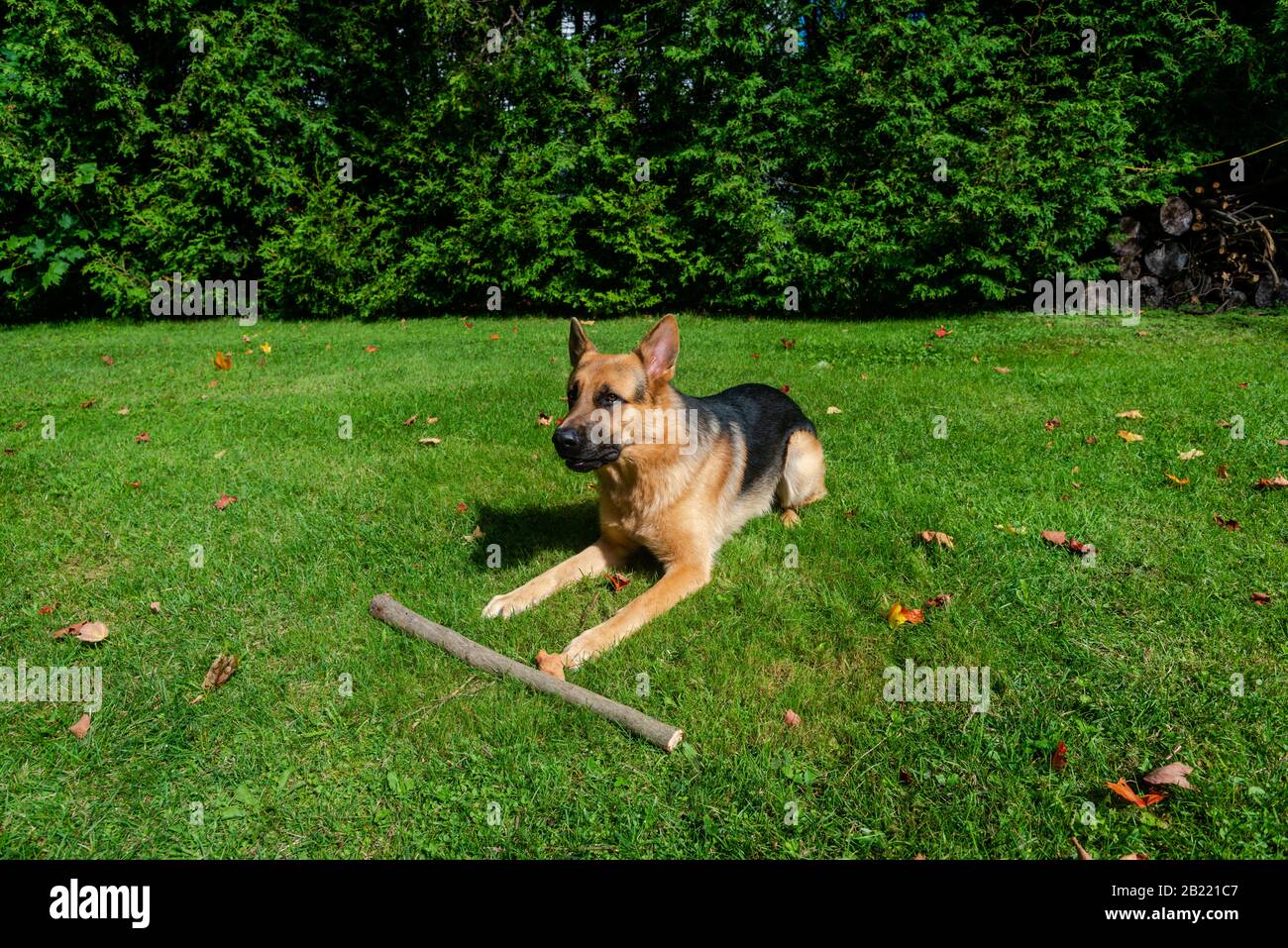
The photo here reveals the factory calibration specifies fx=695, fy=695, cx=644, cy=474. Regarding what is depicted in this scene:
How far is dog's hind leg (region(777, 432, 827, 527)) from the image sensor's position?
472cm

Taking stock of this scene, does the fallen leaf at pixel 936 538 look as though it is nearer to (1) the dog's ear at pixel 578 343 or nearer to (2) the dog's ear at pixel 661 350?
(2) the dog's ear at pixel 661 350

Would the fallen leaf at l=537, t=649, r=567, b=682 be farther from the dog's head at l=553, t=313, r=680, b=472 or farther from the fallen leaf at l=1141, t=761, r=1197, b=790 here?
the fallen leaf at l=1141, t=761, r=1197, b=790

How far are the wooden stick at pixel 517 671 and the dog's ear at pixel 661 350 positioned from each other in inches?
64.9

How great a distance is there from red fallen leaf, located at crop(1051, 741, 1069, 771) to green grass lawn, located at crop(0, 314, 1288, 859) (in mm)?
36

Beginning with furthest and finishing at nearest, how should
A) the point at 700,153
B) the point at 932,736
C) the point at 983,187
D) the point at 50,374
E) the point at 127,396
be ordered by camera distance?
→ the point at 700,153 < the point at 983,187 < the point at 50,374 < the point at 127,396 < the point at 932,736

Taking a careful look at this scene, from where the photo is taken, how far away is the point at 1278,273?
10.2m

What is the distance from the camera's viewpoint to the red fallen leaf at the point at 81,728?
8.95 feet

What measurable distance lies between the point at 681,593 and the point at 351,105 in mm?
12843

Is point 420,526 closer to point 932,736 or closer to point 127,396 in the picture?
point 932,736

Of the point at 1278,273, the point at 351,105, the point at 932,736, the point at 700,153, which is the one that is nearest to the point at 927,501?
the point at 932,736

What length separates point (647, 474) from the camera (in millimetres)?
3797

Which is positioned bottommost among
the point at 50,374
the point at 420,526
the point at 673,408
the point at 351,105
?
the point at 420,526

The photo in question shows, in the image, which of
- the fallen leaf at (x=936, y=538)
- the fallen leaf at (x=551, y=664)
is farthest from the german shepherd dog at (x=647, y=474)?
the fallen leaf at (x=936, y=538)

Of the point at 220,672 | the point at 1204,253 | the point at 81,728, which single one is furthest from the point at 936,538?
the point at 1204,253
